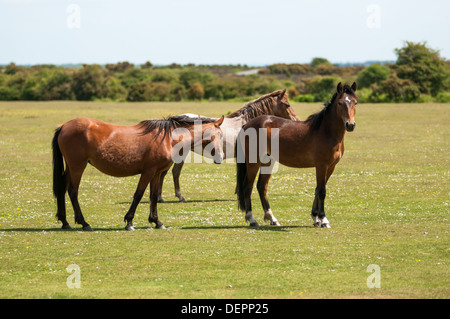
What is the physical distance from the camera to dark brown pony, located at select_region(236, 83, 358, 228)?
1189 centimetres

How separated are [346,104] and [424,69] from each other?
67640mm

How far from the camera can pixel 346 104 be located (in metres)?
11.5

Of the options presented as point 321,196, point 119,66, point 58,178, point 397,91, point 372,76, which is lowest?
point 321,196

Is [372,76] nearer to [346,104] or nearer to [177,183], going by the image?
[177,183]

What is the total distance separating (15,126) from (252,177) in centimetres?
3227

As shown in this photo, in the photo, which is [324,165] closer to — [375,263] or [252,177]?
[252,177]

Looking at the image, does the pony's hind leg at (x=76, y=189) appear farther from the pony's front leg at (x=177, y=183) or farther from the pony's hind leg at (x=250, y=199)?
the pony's front leg at (x=177, y=183)

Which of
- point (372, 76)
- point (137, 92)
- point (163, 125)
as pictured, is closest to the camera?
point (163, 125)

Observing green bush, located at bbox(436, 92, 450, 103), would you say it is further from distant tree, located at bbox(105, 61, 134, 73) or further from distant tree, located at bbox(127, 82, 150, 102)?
distant tree, located at bbox(105, 61, 134, 73)

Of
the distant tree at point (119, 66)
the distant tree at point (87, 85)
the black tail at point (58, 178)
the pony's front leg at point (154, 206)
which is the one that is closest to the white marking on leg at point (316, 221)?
the pony's front leg at point (154, 206)

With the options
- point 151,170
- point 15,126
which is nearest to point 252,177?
point 151,170

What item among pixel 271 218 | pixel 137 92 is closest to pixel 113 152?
pixel 271 218

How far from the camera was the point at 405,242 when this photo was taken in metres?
10.6

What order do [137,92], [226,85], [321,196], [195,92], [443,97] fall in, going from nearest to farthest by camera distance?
1. [321,196]
2. [443,97]
3. [137,92]
4. [195,92]
5. [226,85]
